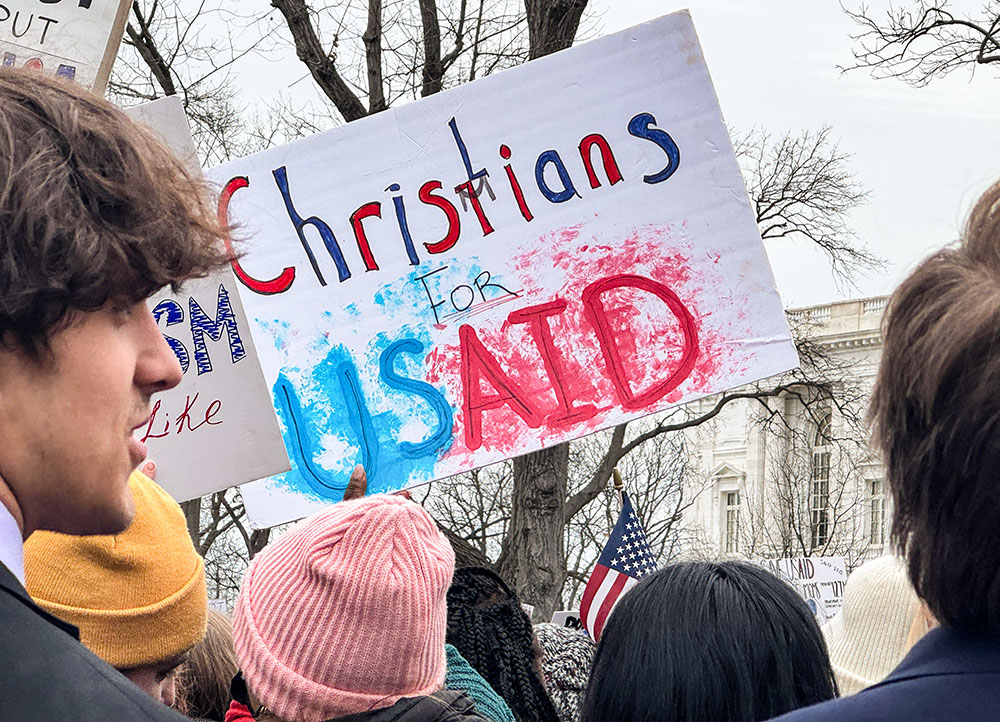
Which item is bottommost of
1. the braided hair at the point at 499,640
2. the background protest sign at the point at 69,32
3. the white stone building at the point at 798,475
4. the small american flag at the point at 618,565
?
the white stone building at the point at 798,475

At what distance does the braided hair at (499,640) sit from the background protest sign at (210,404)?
3.37 feet

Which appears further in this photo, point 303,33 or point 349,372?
point 303,33

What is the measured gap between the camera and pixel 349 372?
15.2 feet

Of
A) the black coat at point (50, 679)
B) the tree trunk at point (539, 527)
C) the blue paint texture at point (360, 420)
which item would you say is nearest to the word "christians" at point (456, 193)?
the blue paint texture at point (360, 420)

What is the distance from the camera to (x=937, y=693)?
1242mm

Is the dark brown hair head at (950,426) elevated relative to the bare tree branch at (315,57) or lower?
lower

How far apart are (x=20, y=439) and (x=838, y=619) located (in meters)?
2.83

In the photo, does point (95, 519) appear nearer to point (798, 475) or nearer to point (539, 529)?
point (539, 529)

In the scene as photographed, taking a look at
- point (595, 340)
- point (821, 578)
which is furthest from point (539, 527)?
point (595, 340)

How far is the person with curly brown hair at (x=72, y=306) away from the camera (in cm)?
117

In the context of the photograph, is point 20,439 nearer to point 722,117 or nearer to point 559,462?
point 722,117

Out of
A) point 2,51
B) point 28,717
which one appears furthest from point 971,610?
point 2,51

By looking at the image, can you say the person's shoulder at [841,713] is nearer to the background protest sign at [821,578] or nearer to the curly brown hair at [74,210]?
the curly brown hair at [74,210]

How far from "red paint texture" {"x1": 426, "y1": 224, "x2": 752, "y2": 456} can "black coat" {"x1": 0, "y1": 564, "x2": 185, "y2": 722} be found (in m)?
3.31
